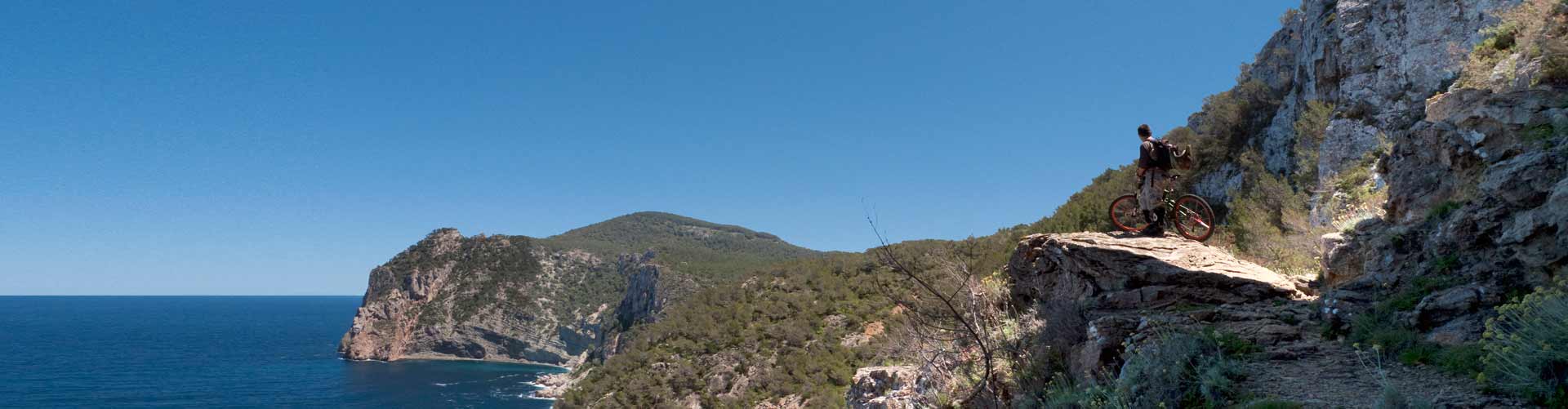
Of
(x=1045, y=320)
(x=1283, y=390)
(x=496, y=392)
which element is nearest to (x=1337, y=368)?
(x=1283, y=390)

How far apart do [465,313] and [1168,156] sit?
115 meters

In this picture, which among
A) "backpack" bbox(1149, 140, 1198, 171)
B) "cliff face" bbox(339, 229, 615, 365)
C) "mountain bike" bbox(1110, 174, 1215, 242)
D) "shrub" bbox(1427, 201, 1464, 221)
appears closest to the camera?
"shrub" bbox(1427, 201, 1464, 221)

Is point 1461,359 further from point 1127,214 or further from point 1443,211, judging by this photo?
point 1127,214

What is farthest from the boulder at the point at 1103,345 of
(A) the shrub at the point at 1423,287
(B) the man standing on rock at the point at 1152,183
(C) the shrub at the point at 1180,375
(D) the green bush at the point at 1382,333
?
(B) the man standing on rock at the point at 1152,183

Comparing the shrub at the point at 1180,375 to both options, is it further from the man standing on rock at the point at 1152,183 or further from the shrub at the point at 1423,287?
the man standing on rock at the point at 1152,183

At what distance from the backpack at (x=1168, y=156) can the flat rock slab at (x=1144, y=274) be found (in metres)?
1.12

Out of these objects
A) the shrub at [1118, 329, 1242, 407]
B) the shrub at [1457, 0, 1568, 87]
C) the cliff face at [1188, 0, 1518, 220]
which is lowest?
the shrub at [1118, 329, 1242, 407]

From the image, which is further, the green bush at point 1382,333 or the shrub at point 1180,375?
the green bush at point 1382,333

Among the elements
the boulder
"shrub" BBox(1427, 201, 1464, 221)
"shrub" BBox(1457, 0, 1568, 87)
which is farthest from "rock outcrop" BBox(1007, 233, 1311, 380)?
"shrub" BBox(1457, 0, 1568, 87)

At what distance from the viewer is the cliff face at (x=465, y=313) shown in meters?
106

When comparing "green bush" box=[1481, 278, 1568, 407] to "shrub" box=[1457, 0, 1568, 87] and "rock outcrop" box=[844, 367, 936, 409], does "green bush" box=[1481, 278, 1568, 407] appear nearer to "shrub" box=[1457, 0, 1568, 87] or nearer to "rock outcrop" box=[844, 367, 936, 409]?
"shrub" box=[1457, 0, 1568, 87]

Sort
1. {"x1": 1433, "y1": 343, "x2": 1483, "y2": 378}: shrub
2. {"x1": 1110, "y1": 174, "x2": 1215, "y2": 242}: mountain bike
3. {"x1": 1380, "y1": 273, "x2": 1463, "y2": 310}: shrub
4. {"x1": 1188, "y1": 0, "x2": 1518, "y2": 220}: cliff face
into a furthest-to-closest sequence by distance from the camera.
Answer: {"x1": 1188, "y1": 0, "x2": 1518, "y2": 220}: cliff face → {"x1": 1110, "y1": 174, "x2": 1215, "y2": 242}: mountain bike → {"x1": 1380, "y1": 273, "x2": 1463, "y2": 310}: shrub → {"x1": 1433, "y1": 343, "x2": 1483, "y2": 378}: shrub

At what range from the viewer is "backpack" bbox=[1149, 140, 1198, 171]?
9.08m

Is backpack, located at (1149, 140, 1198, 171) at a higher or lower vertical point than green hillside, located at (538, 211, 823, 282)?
lower
